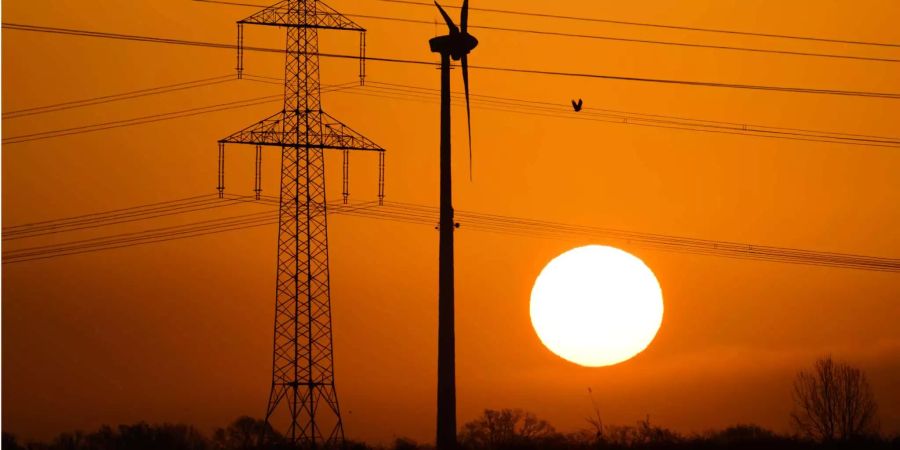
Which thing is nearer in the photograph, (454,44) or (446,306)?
(446,306)

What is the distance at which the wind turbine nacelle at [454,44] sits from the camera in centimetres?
4956

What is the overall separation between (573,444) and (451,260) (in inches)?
321

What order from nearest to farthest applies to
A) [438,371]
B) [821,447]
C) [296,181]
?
[821,447] < [438,371] < [296,181]

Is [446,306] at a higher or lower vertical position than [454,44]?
lower

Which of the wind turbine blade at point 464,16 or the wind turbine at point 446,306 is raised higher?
the wind turbine blade at point 464,16

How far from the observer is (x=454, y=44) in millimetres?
49812

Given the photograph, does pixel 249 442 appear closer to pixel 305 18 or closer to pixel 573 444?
pixel 573 444

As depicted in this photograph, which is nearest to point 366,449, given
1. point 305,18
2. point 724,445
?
point 724,445

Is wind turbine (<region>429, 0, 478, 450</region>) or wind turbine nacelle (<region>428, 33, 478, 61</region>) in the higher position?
wind turbine nacelle (<region>428, 33, 478, 61</region>)

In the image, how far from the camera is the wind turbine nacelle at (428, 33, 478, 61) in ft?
163

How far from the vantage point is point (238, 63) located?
52.5m

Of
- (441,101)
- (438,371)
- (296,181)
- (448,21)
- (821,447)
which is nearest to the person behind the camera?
(821,447)

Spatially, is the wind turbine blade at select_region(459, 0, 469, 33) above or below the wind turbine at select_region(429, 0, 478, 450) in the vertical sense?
above

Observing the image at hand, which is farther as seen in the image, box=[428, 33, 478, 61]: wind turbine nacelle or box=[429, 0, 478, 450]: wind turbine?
box=[428, 33, 478, 61]: wind turbine nacelle
